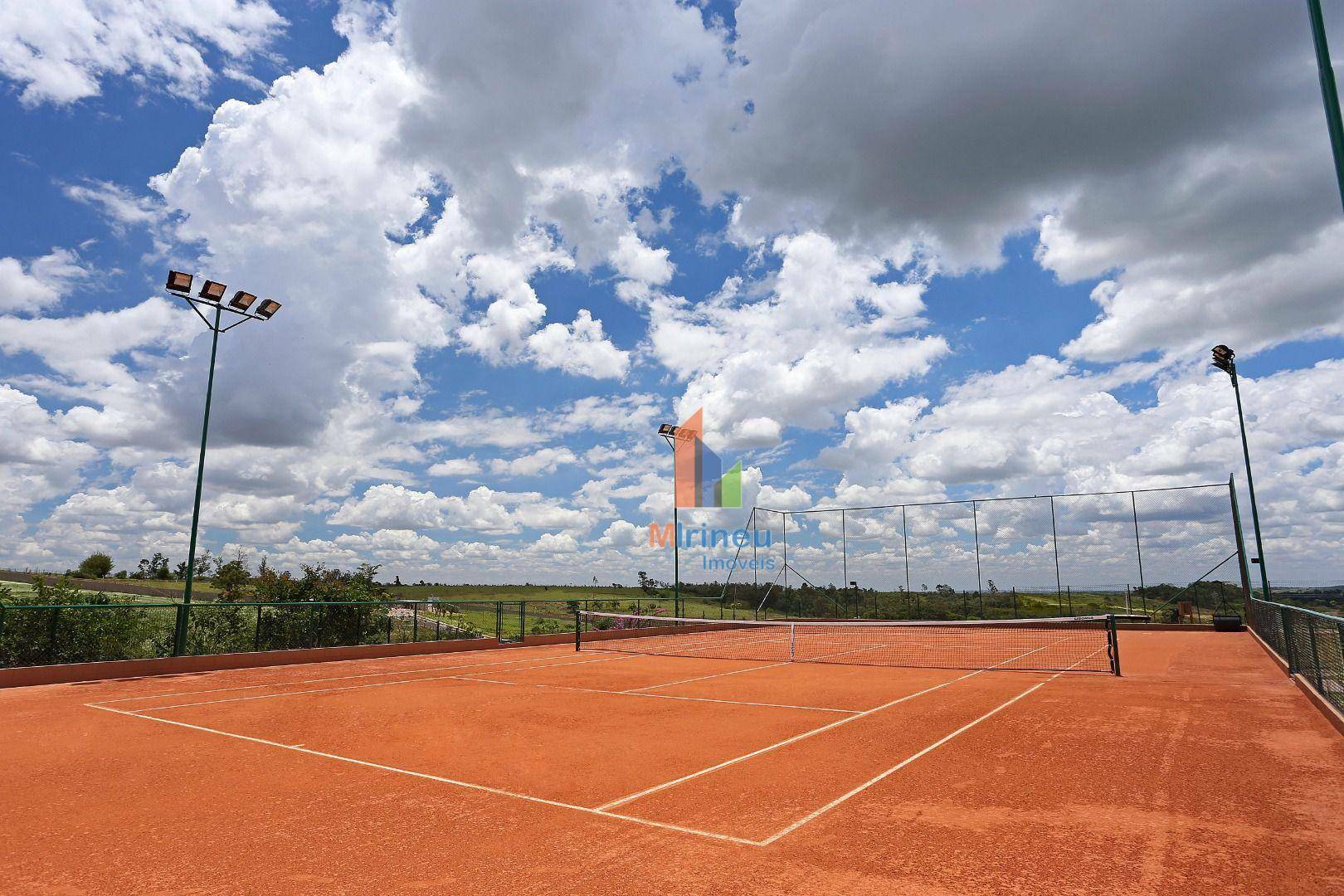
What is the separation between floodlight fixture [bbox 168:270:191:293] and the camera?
2186 centimetres

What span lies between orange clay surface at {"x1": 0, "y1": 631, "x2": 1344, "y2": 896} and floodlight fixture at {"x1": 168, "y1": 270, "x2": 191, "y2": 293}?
1163cm

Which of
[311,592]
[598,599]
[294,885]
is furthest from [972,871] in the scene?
[598,599]

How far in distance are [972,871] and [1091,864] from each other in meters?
0.97

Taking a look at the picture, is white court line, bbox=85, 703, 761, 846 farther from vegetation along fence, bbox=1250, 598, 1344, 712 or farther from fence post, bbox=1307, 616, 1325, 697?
fence post, bbox=1307, 616, 1325, 697

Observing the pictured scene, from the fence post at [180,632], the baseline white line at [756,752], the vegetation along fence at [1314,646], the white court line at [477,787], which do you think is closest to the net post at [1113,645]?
the vegetation along fence at [1314,646]

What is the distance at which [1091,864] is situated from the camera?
19.4 feet

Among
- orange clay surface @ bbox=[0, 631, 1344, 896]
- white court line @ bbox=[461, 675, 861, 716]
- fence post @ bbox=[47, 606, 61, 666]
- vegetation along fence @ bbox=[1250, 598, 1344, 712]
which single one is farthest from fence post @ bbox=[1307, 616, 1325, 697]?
fence post @ bbox=[47, 606, 61, 666]

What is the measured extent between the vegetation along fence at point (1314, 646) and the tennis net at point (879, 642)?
3.31m

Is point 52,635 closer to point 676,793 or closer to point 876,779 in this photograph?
point 676,793

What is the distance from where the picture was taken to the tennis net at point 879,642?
21.9 metres

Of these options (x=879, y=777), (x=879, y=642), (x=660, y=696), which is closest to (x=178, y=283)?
(x=660, y=696)

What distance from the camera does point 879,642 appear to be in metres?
30.8

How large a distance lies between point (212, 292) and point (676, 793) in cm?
2111

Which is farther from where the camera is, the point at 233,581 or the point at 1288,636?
the point at 233,581
